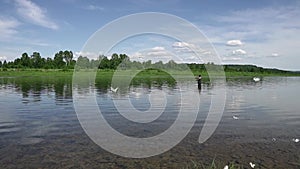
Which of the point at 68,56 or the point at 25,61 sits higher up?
the point at 68,56

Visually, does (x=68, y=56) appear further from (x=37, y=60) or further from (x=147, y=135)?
(x=147, y=135)

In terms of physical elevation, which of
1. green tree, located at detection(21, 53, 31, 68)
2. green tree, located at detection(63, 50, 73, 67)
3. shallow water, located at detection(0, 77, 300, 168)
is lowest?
shallow water, located at detection(0, 77, 300, 168)

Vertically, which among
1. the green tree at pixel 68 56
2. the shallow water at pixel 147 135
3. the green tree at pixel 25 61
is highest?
the green tree at pixel 68 56

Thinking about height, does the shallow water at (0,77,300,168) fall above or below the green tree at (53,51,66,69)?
below

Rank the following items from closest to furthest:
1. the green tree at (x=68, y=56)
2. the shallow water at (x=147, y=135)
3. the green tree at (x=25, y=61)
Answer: the shallow water at (x=147, y=135)
the green tree at (x=25, y=61)
the green tree at (x=68, y=56)

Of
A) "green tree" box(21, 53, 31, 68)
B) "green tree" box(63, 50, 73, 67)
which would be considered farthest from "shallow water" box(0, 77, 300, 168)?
"green tree" box(63, 50, 73, 67)

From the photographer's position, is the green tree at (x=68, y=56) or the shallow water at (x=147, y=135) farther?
the green tree at (x=68, y=56)

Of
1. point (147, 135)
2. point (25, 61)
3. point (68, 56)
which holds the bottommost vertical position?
point (147, 135)

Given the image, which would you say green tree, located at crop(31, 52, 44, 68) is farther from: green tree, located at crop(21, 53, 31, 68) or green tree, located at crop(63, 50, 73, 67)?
green tree, located at crop(63, 50, 73, 67)

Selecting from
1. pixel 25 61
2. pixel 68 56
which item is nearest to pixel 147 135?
pixel 25 61

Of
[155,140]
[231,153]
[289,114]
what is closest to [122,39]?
[155,140]

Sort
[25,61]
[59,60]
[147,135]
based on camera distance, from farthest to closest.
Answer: [59,60] → [25,61] → [147,135]

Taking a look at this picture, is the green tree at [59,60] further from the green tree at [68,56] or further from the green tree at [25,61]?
the green tree at [25,61]

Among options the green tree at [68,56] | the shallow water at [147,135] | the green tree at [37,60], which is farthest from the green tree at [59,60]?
the shallow water at [147,135]
